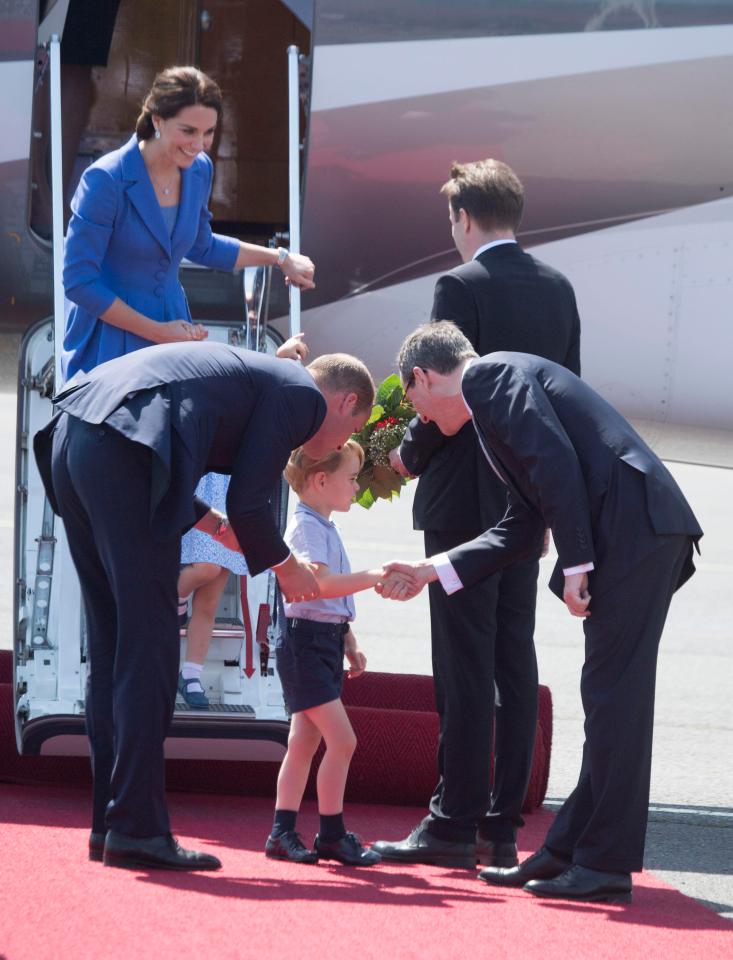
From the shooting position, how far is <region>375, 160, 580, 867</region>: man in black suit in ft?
13.1

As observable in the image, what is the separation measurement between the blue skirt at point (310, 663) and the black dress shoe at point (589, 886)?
0.72 metres

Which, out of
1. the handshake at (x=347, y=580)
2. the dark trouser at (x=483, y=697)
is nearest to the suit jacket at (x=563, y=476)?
the handshake at (x=347, y=580)

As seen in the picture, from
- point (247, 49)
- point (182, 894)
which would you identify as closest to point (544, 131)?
point (247, 49)

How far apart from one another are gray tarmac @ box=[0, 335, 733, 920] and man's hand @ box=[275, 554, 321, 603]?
136 cm

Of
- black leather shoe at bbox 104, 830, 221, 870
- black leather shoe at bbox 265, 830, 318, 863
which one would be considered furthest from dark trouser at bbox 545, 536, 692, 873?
black leather shoe at bbox 104, 830, 221, 870

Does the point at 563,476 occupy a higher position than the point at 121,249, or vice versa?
the point at 121,249

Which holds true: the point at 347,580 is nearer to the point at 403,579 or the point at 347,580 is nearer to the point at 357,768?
the point at 403,579

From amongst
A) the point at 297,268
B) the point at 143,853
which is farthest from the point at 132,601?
the point at 297,268

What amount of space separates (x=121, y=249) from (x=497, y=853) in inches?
79.2

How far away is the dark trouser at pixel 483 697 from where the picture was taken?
13.1ft

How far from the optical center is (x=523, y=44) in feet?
18.0

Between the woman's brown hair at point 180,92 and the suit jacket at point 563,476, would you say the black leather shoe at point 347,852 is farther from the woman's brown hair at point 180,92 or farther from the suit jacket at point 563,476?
the woman's brown hair at point 180,92

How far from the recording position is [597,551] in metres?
3.63

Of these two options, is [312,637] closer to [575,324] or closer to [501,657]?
[501,657]
